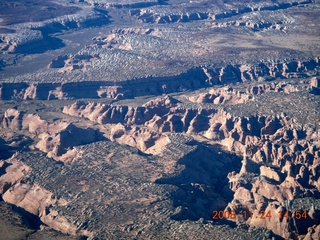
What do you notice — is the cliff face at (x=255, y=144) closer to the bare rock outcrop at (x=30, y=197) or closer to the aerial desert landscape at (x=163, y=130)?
the aerial desert landscape at (x=163, y=130)

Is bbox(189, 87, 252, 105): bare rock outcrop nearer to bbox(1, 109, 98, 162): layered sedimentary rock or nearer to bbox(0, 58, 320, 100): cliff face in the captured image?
bbox(0, 58, 320, 100): cliff face

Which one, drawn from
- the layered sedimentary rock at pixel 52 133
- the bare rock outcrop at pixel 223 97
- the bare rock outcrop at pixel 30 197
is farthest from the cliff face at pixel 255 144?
the bare rock outcrop at pixel 30 197

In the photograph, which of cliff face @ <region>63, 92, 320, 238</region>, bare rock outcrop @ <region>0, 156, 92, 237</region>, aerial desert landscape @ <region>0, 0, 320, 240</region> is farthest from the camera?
cliff face @ <region>63, 92, 320, 238</region>
